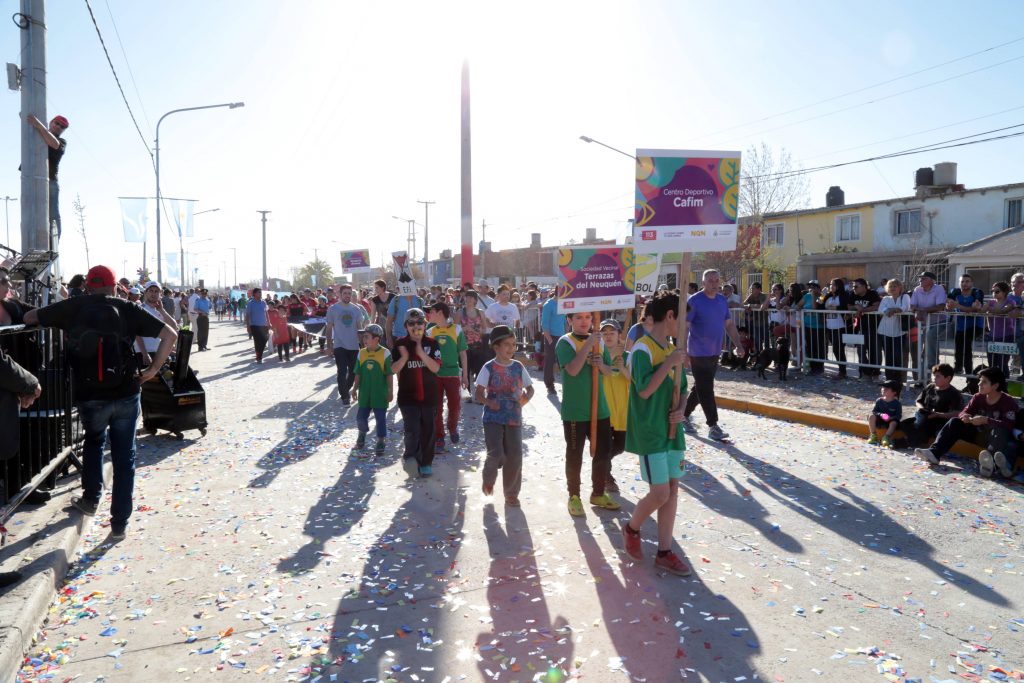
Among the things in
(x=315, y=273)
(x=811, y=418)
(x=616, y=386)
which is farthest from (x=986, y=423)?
(x=315, y=273)

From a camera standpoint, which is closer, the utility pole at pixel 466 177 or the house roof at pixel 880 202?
the utility pole at pixel 466 177

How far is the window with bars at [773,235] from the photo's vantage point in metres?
39.6

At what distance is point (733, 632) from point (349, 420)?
7479 millimetres

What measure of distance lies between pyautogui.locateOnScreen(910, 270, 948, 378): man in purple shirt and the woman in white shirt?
26 cm

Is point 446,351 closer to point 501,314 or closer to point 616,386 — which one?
point 616,386

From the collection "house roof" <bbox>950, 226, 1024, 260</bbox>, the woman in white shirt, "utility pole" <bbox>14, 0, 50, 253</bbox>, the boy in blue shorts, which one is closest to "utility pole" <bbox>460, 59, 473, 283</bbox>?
the woman in white shirt

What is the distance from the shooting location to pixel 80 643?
3811 millimetres

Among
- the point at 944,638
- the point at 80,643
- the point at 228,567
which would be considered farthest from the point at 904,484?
the point at 80,643

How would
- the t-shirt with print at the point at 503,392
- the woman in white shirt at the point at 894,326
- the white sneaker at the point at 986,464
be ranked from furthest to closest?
the woman in white shirt at the point at 894,326
the white sneaker at the point at 986,464
the t-shirt with print at the point at 503,392

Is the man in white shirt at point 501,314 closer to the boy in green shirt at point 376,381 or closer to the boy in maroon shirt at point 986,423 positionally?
the boy in green shirt at point 376,381

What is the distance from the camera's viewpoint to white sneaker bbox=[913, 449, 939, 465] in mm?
7496

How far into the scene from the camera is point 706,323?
8641 millimetres

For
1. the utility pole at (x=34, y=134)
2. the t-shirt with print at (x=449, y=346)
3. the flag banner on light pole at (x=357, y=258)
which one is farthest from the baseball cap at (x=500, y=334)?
the flag banner on light pole at (x=357, y=258)

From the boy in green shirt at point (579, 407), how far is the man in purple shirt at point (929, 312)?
7.52 meters
